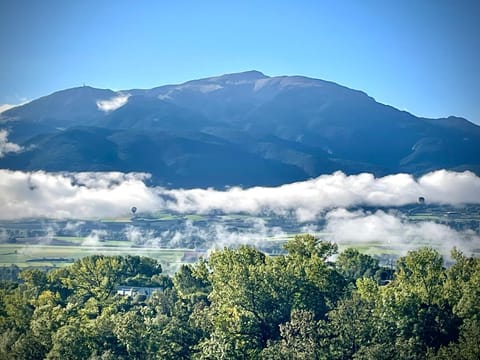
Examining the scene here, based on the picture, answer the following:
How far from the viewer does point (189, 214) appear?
7667 inches

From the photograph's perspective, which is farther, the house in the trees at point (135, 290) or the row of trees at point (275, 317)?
the house in the trees at point (135, 290)

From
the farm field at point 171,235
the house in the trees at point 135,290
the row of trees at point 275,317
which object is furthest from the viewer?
the farm field at point 171,235

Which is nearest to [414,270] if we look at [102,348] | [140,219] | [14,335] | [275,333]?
[275,333]

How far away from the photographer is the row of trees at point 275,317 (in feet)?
144

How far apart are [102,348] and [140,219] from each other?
138229mm

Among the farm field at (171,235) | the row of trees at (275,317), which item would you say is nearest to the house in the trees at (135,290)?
the row of trees at (275,317)

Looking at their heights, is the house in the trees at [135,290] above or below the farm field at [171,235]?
below

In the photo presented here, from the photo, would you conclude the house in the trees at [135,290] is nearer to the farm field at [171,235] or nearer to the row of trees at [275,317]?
the row of trees at [275,317]

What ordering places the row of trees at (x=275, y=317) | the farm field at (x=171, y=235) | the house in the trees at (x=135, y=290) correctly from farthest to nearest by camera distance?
the farm field at (x=171, y=235) → the house in the trees at (x=135, y=290) → the row of trees at (x=275, y=317)

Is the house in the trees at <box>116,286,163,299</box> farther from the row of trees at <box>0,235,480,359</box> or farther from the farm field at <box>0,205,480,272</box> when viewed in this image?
the farm field at <box>0,205,480,272</box>

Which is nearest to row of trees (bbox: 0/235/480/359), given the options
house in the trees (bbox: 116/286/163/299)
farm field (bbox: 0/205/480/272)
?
house in the trees (bbox: 116/286/163/299)

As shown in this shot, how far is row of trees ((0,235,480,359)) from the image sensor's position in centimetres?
4381

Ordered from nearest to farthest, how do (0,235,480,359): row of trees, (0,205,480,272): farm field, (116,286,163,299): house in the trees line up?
1. (0,235,480,359): row of trees
2. (116,286,163,299): house in the trees
3. (0,205,480,272): farm field

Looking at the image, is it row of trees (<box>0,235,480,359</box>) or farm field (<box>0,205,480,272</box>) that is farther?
farm field (<box>0,205,480,272</box>)
